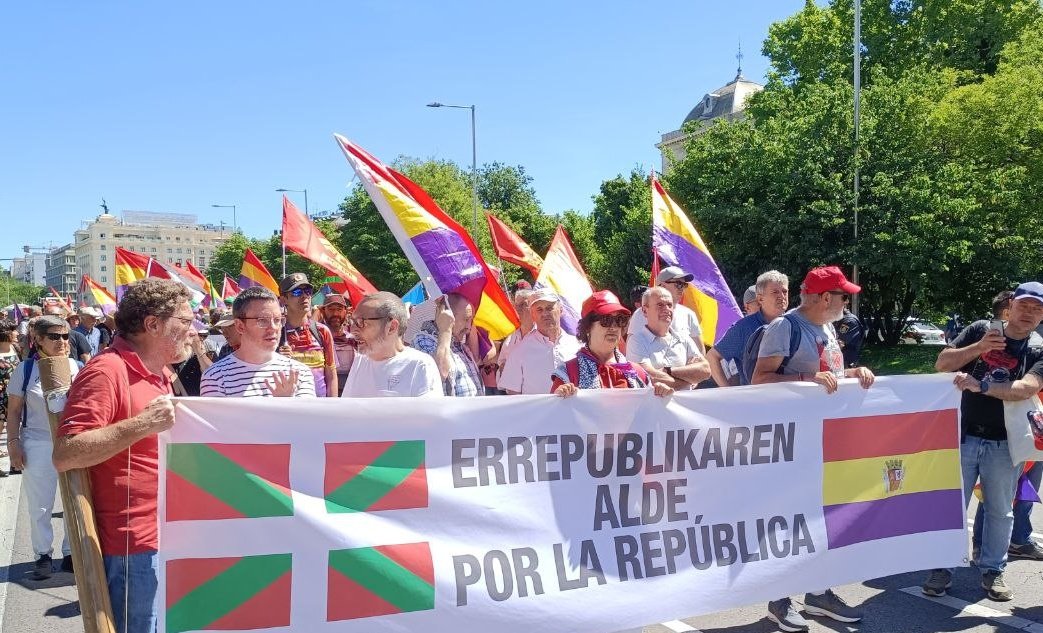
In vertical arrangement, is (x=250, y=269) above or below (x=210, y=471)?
above

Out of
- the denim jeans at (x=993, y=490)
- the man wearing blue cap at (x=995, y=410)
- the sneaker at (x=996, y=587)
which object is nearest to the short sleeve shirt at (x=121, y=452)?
the man wearing blue cap at (x=995, y=410)

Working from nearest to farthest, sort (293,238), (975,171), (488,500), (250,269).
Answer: (488,500)
(293,238)
(250,269)
(975,171)

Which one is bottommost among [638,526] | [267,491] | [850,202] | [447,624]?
[447,624]

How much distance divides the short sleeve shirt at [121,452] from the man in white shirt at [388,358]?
122cm

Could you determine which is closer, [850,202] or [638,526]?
[638,526]

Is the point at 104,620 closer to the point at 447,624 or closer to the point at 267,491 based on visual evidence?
the point at 267,491

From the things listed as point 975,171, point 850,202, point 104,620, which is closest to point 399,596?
point 104,620

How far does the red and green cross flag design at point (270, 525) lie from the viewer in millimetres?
3006

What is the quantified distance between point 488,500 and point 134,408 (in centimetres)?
143

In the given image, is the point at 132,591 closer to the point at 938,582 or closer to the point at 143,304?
the point at 143,304

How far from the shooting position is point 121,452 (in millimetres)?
2789

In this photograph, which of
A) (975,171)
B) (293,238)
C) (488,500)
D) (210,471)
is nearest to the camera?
(210,471)

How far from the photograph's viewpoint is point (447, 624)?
326cm

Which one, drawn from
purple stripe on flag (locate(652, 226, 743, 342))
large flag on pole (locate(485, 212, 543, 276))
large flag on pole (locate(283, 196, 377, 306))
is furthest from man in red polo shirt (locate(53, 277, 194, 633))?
large flag on pole (locate(485, 212, 543, 276))
